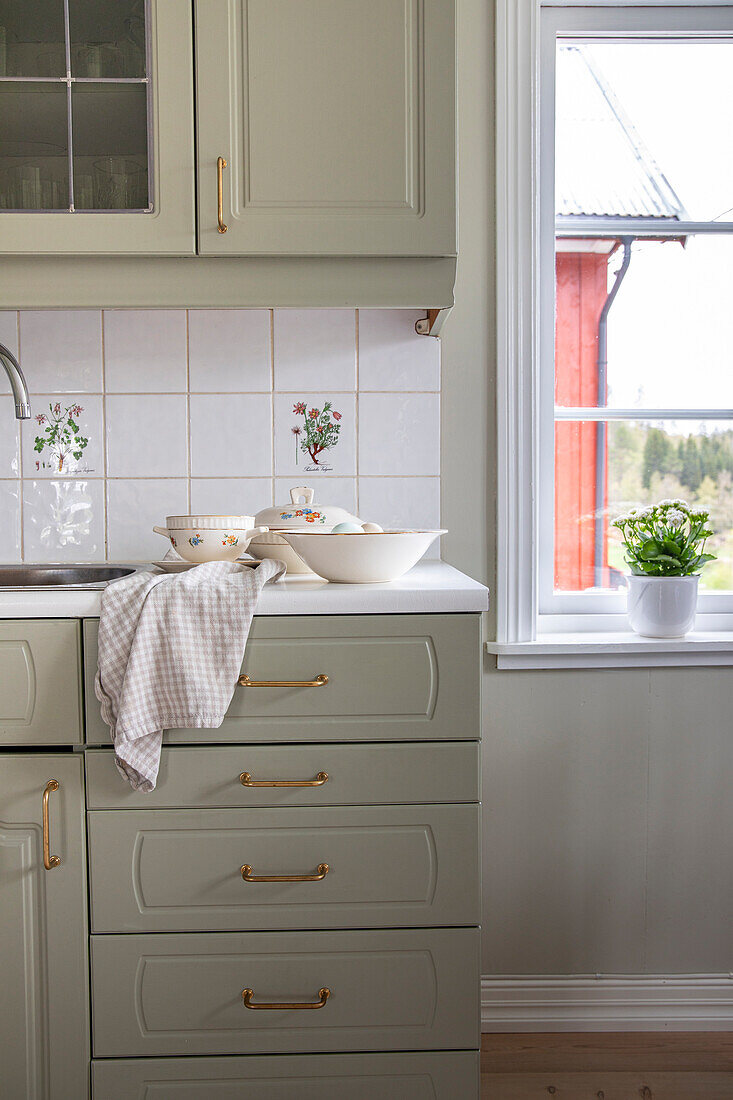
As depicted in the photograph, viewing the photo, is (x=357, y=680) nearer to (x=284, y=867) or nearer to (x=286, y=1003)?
(x=284, y=867)

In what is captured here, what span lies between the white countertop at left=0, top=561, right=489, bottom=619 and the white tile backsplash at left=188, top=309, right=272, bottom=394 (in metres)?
0.62

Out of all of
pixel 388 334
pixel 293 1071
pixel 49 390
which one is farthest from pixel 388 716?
pixel 49 390

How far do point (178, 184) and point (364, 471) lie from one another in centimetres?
64

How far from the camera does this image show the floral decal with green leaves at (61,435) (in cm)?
176

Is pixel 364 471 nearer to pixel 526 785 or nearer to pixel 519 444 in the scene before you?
pixel 519 444

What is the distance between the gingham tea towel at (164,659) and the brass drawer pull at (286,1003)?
0.34 metres

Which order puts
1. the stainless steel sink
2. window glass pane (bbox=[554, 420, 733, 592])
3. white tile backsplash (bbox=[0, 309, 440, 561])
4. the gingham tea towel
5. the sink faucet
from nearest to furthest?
1. the gingham tea towel
2. the sink faucet
3. the stainless steel sink
4. white tile backsplash (bbox=[0, 309, 440, 561])
5. window glass pane (bbox=[554, 420, 733, 592])

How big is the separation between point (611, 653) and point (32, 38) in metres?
1.50

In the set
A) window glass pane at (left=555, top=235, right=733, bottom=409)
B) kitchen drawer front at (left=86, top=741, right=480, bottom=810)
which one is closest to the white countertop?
kitchen drawer front at (left=86, top=741, right=480, bottom=810)

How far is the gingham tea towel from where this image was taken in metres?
1.22

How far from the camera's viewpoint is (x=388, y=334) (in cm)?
178

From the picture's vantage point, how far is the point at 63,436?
1761 millimetres

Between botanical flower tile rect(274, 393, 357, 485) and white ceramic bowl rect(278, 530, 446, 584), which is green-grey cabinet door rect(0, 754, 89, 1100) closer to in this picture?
white ceramic bowl rect(278, 530, 446, 584)

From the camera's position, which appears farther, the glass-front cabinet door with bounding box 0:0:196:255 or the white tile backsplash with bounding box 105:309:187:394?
the white tile backsplash with bounding box 105:309:187:394
